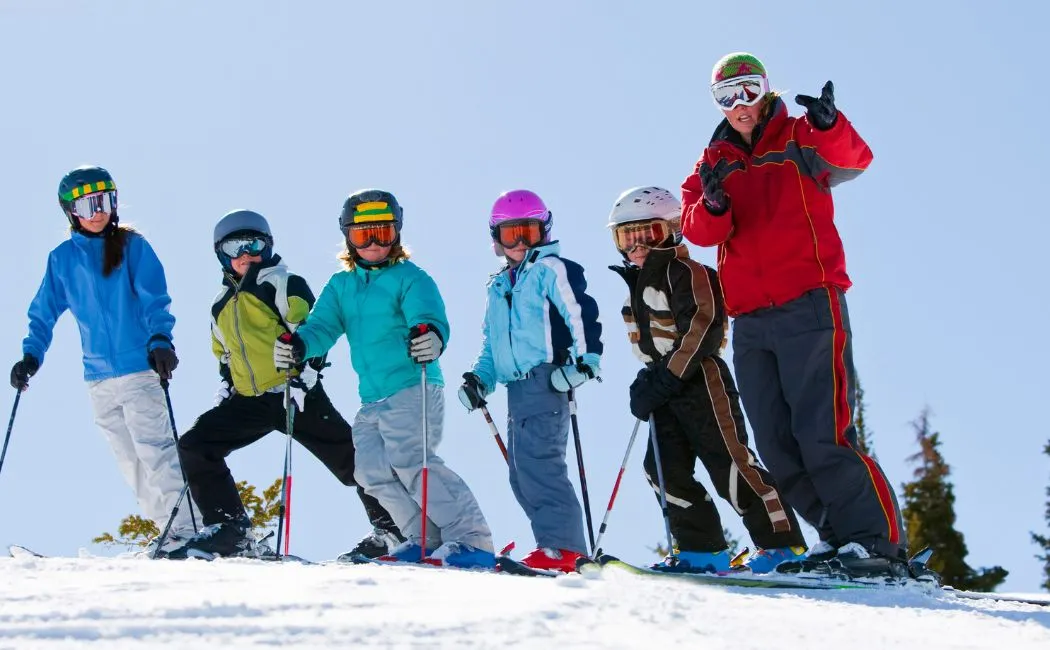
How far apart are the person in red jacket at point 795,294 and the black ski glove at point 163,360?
3886mm

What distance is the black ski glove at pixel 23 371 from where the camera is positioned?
953 centimetres

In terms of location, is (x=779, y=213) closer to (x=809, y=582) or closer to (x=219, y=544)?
(x=809, y=582)

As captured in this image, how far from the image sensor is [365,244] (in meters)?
8.62

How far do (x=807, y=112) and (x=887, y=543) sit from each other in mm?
2104

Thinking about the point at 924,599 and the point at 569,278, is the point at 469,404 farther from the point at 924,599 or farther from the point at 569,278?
the point at 924,599

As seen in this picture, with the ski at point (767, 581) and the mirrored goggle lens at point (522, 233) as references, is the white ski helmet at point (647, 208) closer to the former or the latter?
the mirrored goggle lens at point (522, 233)

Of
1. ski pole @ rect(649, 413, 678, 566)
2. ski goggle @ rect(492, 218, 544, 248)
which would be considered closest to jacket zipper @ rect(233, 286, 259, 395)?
ski goggle @ rect(492, 218, 544, 248)

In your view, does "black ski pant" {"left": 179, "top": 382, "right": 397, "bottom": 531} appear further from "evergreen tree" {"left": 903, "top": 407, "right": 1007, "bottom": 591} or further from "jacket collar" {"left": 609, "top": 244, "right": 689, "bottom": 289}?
"evergreen tree" {"left": 903, "top": 407, "right": 1007, "bottom": 591}

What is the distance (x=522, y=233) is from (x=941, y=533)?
23757 mm

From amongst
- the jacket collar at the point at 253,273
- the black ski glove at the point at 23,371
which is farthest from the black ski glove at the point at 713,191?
the black ski glove at the point at 23,371

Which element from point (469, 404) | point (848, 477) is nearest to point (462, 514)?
point (469, 404)

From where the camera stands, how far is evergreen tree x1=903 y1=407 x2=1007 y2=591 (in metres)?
27.8

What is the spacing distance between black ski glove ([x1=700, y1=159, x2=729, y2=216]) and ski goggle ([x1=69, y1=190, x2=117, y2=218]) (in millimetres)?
4749

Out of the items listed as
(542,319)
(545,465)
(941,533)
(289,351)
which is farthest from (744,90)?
(941,533)
